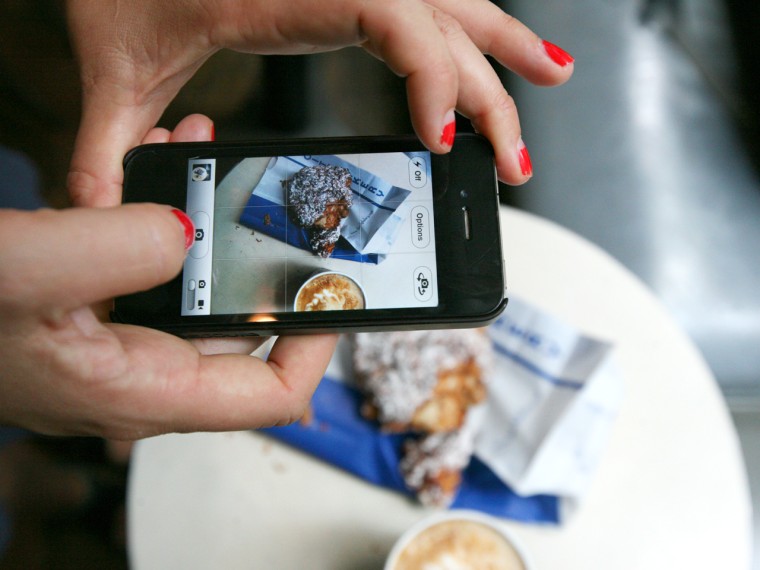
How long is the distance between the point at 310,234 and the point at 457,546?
30cm

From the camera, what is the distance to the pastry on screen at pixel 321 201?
0.51 meters

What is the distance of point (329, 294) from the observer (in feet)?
1.66

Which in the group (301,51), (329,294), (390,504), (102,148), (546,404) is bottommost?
(390,504)

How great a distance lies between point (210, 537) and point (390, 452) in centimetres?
21

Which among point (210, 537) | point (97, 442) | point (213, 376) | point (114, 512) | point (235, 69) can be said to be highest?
point (235, 69)

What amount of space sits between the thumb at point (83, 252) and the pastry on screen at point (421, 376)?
0.32 meters

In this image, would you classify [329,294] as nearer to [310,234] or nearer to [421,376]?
[310,234]

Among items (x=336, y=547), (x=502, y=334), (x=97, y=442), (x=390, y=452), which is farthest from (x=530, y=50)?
(x=97, y=442)

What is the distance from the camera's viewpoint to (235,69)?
1.31 meters

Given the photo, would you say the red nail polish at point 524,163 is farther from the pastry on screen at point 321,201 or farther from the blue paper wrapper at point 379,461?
the blue paper wrapper at point 379,461

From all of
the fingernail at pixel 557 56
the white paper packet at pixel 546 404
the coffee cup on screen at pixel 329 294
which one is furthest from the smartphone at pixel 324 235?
the white paper packet at pixel 546 404

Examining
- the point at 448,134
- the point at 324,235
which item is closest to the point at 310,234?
the point at 324,235

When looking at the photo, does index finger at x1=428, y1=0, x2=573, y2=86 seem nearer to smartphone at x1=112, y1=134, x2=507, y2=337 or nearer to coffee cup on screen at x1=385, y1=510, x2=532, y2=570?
smartphone at x1=112, y1=134, x2=507, y2=337

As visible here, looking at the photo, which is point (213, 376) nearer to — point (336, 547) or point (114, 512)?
point (336, 547)
